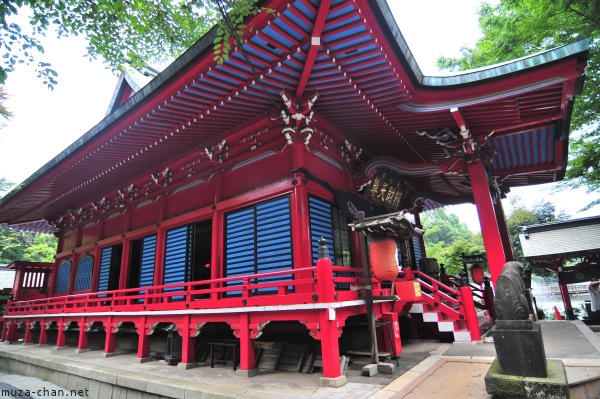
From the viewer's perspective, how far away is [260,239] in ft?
24.2

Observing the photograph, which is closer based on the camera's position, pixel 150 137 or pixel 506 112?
pixel 506 112

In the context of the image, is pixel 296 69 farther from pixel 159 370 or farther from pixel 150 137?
pixel 159 370

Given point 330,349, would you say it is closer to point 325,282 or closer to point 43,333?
point 325,282

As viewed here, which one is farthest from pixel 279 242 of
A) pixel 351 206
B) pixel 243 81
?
pixel 243 81

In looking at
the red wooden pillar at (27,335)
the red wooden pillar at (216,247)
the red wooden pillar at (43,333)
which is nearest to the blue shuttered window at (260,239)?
the red wooden pillar at (216,247)

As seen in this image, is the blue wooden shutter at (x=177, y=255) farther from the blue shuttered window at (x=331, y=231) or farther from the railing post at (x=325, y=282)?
the railing post at (x=325, y=282)

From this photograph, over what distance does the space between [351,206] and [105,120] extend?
620cm

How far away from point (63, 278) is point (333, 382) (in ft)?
48.5

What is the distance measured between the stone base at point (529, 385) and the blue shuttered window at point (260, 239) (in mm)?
4021

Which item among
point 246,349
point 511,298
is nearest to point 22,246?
point 246,349

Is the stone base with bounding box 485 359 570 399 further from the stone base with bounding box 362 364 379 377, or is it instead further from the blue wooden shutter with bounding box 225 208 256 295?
the blue wooden shutter with bounding box 225 208 256 295

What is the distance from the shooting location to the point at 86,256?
42.9 feet

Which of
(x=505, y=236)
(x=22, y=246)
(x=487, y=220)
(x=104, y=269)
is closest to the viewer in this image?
(x=487, y=220)

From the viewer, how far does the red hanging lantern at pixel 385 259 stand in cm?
561
